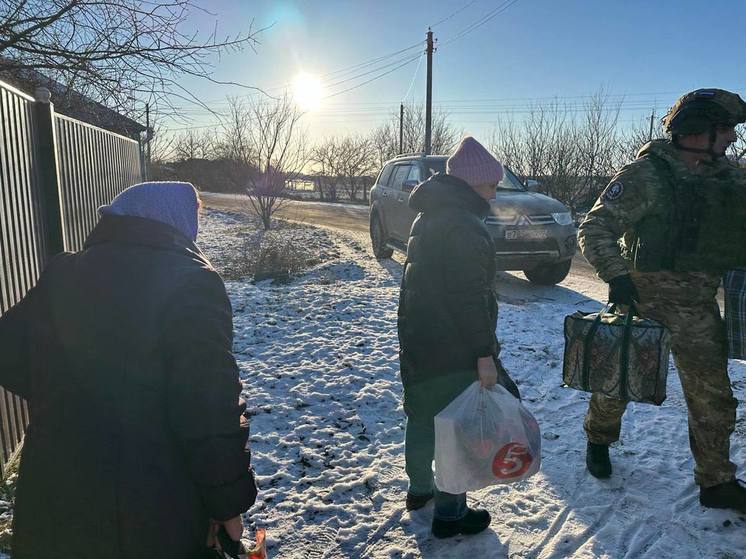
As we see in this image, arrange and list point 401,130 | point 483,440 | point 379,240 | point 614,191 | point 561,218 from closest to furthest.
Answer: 1. point 483,440
2. point 614,191
3. point 561,218
4. point 379,240
5. point 401,130

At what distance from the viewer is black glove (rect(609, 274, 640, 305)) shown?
2.61 m

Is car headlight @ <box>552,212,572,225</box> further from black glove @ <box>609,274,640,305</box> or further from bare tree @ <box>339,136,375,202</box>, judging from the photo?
bare tree @ <box>339,136,375,202</box>

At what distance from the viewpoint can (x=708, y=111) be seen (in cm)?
259

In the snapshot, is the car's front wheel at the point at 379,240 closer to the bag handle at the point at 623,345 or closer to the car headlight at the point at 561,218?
the car headlight at the point at 561,218

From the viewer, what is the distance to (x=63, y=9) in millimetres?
4203

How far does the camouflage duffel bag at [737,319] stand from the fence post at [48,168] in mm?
3865

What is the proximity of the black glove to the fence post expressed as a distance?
3.30m

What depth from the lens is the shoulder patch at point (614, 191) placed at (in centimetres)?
269

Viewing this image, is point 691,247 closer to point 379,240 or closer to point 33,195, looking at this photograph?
point 33,195

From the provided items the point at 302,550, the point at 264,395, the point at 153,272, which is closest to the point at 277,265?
the point at 264,395

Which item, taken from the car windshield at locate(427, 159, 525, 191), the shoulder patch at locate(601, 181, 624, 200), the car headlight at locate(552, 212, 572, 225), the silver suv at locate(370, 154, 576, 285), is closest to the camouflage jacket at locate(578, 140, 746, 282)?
the shoulder patch at locate(601, 181, 624, 200)

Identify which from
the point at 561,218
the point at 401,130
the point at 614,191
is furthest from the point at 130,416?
the point at 401,130

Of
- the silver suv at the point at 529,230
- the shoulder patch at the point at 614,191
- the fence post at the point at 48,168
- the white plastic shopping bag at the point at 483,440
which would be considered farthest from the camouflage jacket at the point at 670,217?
the silver suv at the point at 529,230

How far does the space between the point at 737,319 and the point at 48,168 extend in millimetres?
3960
